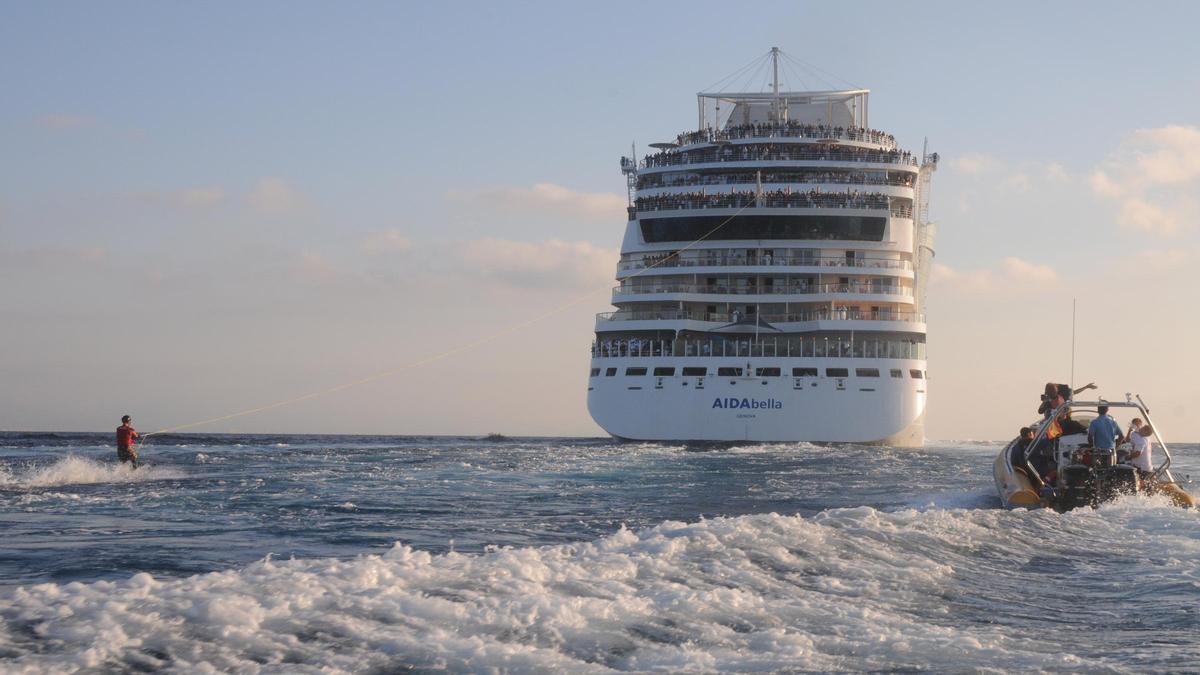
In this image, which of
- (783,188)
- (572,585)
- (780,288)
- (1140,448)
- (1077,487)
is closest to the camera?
(572,585)

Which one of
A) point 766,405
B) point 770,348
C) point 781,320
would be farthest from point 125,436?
point 781,320

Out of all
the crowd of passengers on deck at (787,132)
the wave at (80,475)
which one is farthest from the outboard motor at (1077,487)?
the crowd of passengers on deck at (787,132)

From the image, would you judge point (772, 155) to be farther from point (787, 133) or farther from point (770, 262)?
point (770, 262)

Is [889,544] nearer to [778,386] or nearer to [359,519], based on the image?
[359,519]

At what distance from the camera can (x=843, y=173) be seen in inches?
2165

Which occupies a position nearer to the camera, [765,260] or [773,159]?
[765,260]

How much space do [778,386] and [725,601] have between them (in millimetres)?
35639

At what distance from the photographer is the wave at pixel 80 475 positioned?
23091mm

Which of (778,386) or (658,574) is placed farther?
(778,386)

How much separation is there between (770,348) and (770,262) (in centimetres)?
549

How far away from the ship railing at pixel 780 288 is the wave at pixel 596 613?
37206 mm

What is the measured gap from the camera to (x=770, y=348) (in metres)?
46.3

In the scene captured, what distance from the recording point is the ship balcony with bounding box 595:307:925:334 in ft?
155

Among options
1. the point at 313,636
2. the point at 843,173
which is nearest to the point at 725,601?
the point at 313,636
